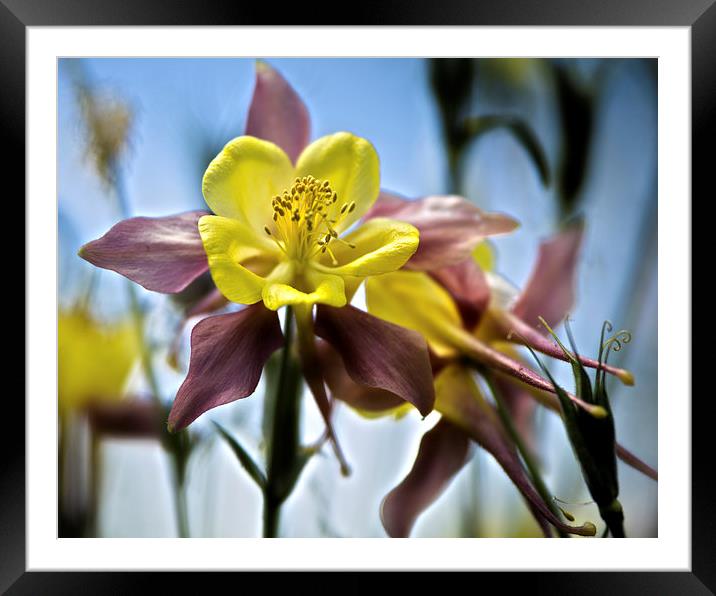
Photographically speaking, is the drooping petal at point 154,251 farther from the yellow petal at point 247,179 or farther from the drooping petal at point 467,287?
the drooping petal at point 467,287

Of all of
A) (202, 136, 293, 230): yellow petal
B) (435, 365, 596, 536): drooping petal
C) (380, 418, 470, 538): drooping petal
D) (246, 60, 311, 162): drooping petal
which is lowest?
(380, 418, 470, 538): drooping petal

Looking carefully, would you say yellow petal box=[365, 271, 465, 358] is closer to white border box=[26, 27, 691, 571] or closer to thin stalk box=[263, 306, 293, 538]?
thin stalk box=[263, 306, 293, 538]

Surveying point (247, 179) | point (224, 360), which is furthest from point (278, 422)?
point (247, 179)

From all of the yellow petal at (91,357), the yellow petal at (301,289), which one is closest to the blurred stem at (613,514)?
the yellow petal at (301,289)

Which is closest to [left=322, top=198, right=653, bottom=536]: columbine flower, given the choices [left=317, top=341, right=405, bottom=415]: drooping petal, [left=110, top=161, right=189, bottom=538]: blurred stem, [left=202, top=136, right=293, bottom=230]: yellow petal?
[left=317, top=341, right=405, bottom=415]: drooping petal

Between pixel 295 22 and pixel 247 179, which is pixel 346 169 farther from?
pixel 295 22

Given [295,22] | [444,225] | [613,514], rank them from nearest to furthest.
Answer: [613,514], [444,225], [295,22]
